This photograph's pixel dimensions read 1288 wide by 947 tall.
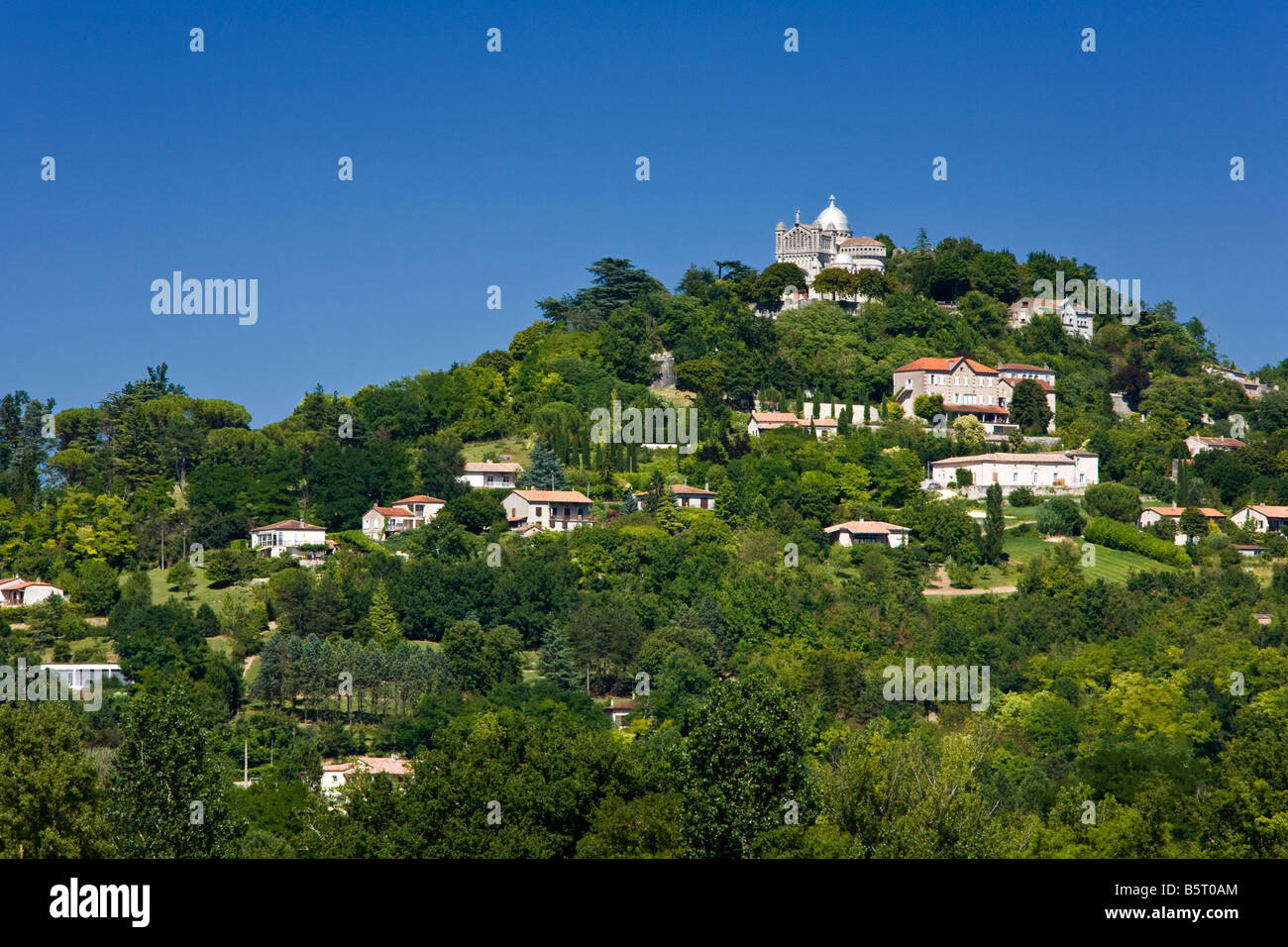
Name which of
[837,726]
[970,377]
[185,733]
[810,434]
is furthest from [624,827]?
[970,377]

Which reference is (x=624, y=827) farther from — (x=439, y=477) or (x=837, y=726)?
(x=439, y=477)

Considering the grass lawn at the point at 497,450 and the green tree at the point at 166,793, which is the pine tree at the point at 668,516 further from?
the green tree at the point at 166,793

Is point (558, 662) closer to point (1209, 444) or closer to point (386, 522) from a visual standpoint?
point (386, 522)

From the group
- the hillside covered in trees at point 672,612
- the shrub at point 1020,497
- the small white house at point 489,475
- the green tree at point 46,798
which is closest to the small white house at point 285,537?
the hillside covered in trees at point 672,612

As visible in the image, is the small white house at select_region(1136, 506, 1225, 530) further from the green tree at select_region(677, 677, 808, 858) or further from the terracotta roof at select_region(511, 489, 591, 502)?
the green tree at select_region(677, 677, 808, 858)

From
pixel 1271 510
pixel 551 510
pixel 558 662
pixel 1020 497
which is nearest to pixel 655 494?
pixel 551 510

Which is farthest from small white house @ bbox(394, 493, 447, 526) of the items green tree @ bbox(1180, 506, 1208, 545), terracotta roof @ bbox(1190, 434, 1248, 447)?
terracotta roof @ bbox(1190, 434, 1248, 447)
